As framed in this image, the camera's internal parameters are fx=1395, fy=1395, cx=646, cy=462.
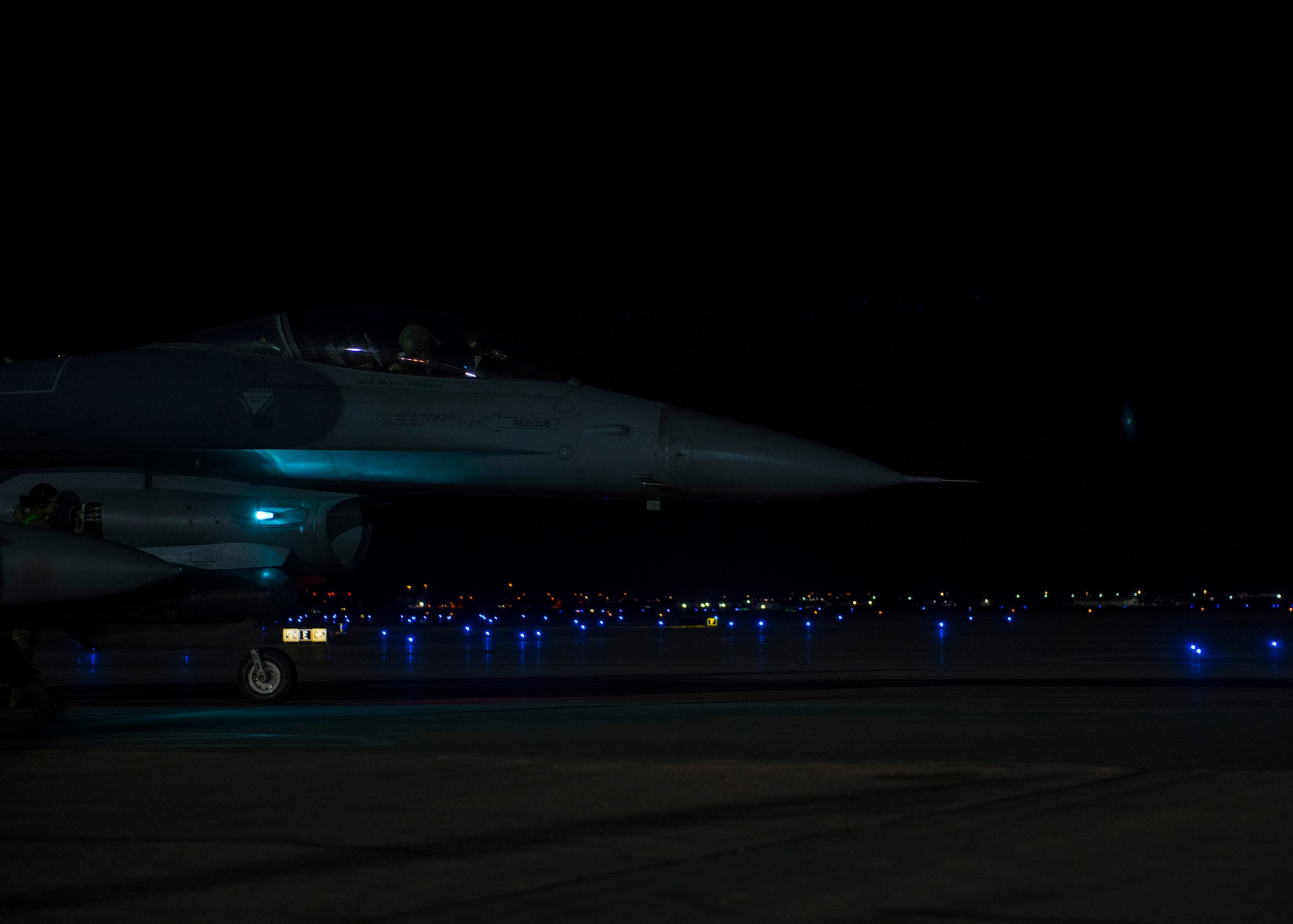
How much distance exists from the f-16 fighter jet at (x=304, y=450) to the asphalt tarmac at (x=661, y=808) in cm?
150

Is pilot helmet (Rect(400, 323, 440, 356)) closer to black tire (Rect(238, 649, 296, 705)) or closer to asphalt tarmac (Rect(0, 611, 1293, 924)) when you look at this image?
black tire (Rect(238, 649, 296, 705))

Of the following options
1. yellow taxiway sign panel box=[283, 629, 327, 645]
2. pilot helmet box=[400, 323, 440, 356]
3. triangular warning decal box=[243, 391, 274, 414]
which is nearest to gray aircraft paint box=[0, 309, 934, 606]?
triangular warning decal box=[243, 391, 274, 414]

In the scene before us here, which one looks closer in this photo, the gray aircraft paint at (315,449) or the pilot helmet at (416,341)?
the gray aircraft paint at (315,449)

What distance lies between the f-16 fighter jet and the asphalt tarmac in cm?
150

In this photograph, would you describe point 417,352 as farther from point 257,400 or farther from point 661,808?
point 661,808

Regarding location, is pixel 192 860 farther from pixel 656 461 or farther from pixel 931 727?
pixel 656 461

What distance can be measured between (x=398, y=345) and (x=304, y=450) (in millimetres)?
1402

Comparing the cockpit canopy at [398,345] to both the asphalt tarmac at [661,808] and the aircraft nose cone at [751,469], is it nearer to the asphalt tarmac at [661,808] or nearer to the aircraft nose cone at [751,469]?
the aircraft nose cone at [751,469]

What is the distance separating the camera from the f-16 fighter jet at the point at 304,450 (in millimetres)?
13422

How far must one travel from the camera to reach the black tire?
46.5 ft

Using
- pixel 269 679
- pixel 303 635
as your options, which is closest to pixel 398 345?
pixel 269 679

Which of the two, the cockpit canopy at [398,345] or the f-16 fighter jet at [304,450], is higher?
the cockpit canopy at [398,345]

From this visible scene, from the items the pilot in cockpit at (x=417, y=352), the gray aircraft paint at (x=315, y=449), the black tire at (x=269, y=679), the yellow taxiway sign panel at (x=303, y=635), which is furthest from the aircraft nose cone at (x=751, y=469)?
the yellow taxiway sign panel at (x=303, y=635)

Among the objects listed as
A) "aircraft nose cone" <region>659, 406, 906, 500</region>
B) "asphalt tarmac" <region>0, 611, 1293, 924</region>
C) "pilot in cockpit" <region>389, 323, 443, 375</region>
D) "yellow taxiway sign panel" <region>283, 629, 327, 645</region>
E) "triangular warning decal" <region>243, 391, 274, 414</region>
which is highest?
"pilot in cockpit" <region>389, 323, 443, 375</region>
